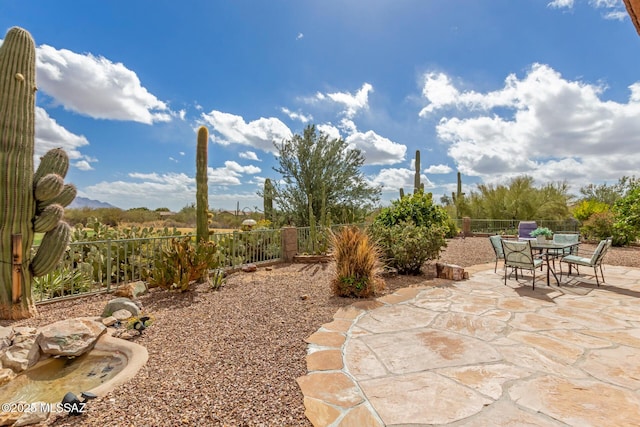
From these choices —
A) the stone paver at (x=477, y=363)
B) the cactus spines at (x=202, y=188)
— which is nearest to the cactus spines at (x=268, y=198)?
the cactus spines at (x=202, y=188)

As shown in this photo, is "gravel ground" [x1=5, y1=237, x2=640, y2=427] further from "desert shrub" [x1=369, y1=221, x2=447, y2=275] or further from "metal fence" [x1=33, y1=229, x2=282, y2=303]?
"desert shrub" [x1=369, y1=221, x2=447, y2=275]

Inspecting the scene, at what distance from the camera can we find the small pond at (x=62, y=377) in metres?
2.15

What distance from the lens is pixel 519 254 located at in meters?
4.95

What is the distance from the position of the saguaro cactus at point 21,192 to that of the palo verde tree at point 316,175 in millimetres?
8275

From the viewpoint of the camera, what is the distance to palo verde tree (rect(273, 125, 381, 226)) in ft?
38.2

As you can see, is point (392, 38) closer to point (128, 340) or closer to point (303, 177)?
point (303, 177)

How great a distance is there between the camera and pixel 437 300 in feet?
13.7

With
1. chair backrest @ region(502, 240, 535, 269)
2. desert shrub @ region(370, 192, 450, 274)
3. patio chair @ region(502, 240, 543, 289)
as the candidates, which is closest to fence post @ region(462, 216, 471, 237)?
desert shrub @ region(370, 192, 450, 274)

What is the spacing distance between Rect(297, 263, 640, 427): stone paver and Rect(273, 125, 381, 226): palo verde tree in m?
7.89

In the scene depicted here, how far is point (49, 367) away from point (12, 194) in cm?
226

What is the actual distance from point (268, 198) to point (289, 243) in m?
4.51

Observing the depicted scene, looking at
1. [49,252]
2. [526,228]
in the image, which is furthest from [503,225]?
[49,252]

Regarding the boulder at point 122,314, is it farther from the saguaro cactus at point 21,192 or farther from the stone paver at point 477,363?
the stone paver at point 477,363

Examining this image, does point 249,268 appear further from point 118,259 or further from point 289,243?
point 118,259
